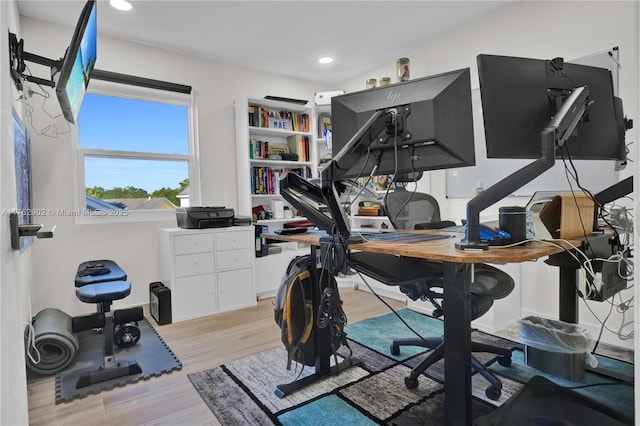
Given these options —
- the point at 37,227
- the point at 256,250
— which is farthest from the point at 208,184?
the point at 37,227

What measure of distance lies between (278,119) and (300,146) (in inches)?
15.8

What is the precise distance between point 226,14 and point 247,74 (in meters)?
1.09

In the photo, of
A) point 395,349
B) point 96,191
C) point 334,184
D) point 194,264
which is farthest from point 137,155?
point 395,349

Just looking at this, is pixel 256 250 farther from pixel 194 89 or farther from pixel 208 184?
pixel 194 89

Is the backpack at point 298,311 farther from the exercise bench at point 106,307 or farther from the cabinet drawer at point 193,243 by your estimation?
the cabinet drawer at point 193,243

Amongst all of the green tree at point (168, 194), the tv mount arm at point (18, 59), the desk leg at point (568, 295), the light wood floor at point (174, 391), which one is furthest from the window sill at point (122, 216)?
the desk leg at point (568, 295)

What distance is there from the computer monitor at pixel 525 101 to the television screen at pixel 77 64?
5.55ft

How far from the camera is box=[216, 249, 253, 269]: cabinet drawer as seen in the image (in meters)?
3.20

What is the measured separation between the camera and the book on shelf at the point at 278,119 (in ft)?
12.4

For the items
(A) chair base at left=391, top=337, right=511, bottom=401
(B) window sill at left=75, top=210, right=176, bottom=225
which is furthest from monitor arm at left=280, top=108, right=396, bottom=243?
(B) window sill at left=75, top=210, right=176, bottom=225

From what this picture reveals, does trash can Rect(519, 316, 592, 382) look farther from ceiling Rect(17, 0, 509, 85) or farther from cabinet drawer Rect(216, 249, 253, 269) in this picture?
ceiling Rect(17, 0, 509, 85)

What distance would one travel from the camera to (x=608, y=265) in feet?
4.71

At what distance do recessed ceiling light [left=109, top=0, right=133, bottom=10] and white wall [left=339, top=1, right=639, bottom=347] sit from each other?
274cm

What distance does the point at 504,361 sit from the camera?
1986 mm
